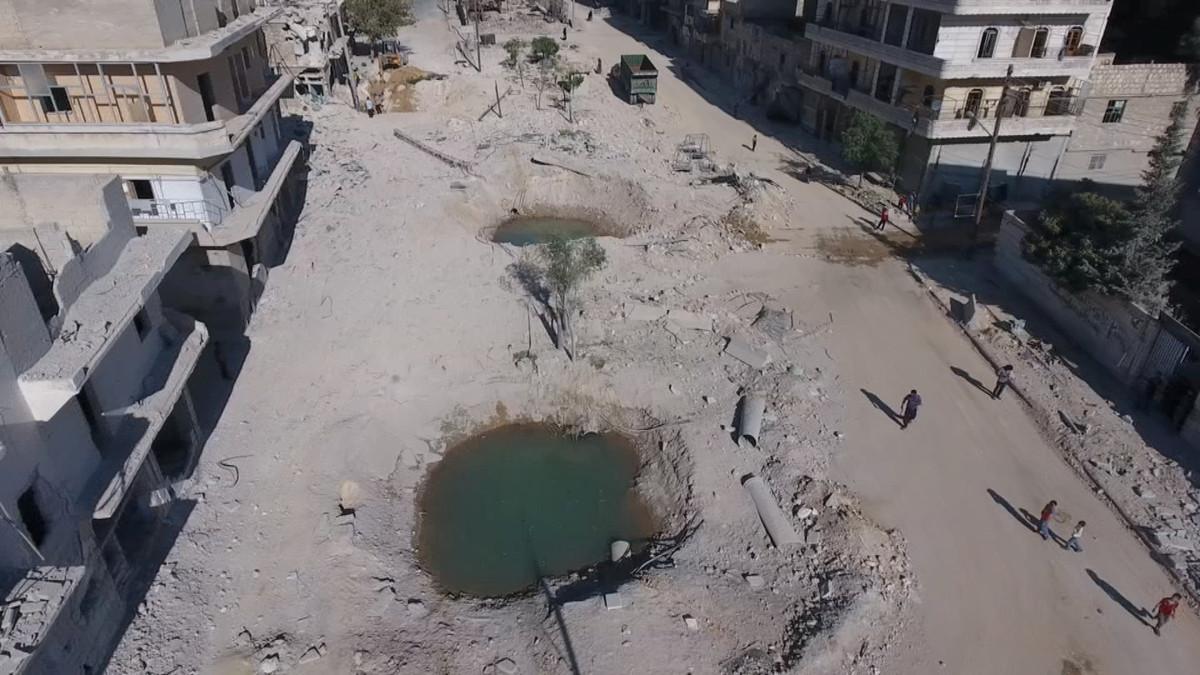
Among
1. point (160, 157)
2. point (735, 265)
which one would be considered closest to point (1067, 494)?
point (735, 265)

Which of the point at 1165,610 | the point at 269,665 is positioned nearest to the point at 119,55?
the point at 269,665

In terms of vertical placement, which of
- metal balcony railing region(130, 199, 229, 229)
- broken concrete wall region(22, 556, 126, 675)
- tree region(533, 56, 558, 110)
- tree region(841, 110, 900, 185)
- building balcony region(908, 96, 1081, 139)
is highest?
metal balcony railing region(130, 199, 229, 229)

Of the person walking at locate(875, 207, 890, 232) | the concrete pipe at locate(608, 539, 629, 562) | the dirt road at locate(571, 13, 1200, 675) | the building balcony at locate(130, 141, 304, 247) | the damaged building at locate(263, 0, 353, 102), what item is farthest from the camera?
the damaged building at locate(263, 0, 353, 102)

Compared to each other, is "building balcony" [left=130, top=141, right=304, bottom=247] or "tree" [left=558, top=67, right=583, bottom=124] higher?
"building balcony" [left=130, top=141, right=304, bottom=247]

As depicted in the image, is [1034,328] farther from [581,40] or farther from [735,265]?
[581,40]

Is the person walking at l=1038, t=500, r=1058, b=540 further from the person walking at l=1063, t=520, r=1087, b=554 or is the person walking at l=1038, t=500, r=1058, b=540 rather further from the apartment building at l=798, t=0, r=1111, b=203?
the apartment building at l=798, t=0, r=1111, b=203

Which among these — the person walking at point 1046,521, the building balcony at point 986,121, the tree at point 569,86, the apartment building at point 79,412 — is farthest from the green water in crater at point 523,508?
the tree at point 569,86

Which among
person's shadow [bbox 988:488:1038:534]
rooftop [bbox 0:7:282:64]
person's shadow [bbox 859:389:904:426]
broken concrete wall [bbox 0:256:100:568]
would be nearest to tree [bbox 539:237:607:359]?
person's shadow [bbox 859:389:904:426]

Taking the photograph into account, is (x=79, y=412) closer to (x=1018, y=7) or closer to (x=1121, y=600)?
(x=1121, y=600)
